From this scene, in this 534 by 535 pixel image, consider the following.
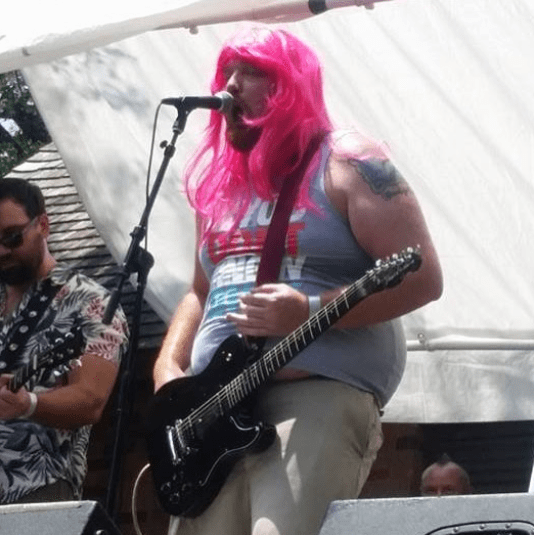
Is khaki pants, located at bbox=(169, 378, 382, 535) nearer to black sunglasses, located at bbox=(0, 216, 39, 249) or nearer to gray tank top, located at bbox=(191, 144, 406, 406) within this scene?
gray tank top, located at bbox=(191, 144, 406, 406)

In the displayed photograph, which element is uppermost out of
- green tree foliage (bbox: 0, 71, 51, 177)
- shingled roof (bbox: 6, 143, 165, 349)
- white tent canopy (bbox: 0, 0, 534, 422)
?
white tent canopy (bbox: 0, 0, 534, 422)

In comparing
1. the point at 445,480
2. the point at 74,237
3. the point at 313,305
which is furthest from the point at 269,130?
the point at 74,237

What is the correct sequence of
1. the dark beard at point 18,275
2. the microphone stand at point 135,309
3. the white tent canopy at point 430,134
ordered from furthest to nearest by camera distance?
the white tent canopy at point 430,134 < the dark beard at point 18,275 < the microphone stand at point 135,309

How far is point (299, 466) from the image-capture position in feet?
11.3

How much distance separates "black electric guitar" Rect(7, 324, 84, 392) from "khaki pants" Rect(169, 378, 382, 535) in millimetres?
751

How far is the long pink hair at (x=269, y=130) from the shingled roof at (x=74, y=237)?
3555 millimetres

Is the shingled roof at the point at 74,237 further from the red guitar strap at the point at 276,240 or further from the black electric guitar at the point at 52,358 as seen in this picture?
the red guitar strap at the point at 276,240

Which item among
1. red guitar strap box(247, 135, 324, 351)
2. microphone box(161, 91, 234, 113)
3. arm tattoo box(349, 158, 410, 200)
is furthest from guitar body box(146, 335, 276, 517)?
microphone box(161, 91, 234, 113)

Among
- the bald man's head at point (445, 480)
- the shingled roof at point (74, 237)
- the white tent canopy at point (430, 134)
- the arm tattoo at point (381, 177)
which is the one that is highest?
the arm tattoo at point (381, 177)

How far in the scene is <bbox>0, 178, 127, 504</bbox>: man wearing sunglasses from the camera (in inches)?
165

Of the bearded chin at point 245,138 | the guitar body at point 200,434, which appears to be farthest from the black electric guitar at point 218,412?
the bearded chin at point 245,138

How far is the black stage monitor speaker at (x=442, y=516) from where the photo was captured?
2441 mm

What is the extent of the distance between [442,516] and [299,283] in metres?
1.25

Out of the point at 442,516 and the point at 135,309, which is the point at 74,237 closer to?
the point at 135,309
